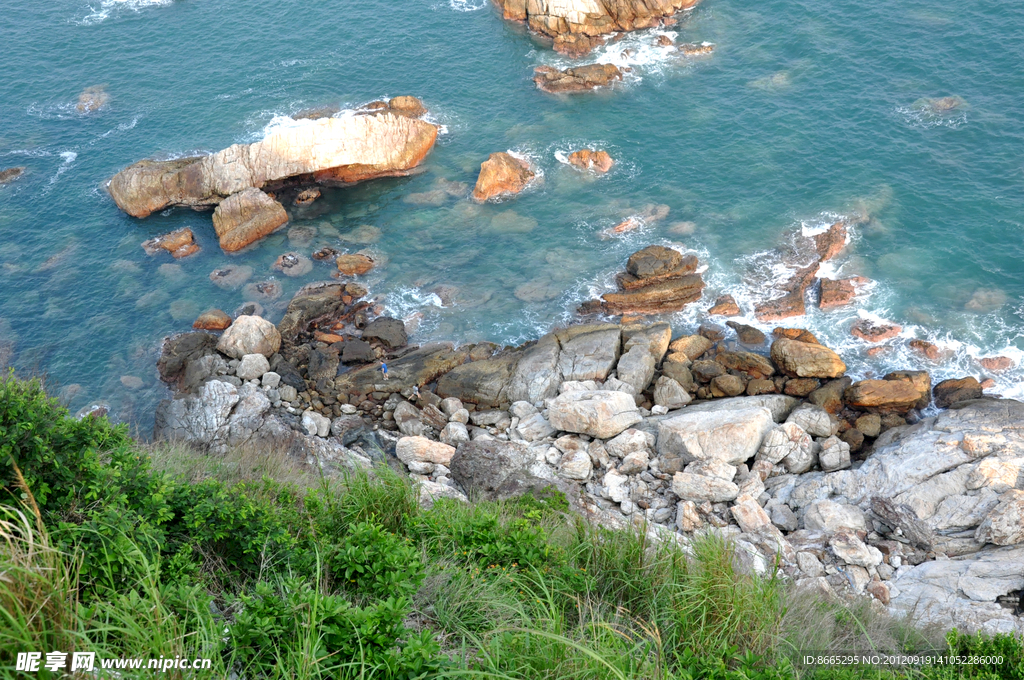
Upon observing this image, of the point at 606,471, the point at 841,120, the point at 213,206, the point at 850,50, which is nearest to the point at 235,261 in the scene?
the point at 213,206

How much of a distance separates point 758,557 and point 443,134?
34.3 metres

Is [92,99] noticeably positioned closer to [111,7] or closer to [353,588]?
[111,7]

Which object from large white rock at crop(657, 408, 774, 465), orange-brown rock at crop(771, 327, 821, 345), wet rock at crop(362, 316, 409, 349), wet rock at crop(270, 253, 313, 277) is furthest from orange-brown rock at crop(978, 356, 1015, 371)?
wet rock at crop(270, 253, 313, 277)

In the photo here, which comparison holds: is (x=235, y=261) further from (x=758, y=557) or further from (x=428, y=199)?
(x=758, y=557)

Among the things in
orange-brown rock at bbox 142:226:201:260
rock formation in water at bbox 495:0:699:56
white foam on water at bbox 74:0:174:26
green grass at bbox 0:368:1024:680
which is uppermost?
white foam on water at bbox 74:0:174:26

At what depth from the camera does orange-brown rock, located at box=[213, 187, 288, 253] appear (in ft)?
128

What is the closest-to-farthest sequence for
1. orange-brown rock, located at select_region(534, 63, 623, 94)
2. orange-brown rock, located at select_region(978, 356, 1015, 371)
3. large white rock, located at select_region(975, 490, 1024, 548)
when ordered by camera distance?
large white rock, located at select_region(975, 490, 1024, 548) < orange-brown rock, located at select_region(978, 356, 1015, 371) < orange-brown rock, located at select_region(534, 63, 623, 94)

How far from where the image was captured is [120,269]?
38312 millimetres

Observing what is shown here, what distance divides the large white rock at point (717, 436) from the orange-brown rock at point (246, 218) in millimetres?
25441

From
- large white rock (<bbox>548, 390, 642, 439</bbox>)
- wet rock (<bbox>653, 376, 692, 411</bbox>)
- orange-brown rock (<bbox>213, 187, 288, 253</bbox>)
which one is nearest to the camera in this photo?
large white rock (<bbox>548, 390, 642, 439</bbox>)

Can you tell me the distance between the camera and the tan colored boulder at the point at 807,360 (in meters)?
29.2

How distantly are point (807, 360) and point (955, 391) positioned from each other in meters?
5.68

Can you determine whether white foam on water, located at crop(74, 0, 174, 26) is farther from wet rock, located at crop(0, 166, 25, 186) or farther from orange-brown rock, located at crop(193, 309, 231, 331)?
orange-brown rock, located at crop(193, 309, 231, 331)

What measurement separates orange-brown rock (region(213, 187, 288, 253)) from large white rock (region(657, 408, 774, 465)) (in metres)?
25.4
